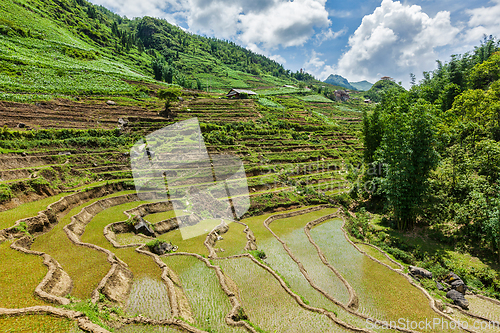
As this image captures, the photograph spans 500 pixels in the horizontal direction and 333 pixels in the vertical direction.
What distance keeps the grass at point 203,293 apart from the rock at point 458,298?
13.6 meters

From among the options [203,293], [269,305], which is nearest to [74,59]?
[203,293]

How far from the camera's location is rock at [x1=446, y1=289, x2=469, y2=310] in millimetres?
13522

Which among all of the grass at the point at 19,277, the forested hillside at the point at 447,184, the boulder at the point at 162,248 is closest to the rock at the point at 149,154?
the boulder at the point at 162,248

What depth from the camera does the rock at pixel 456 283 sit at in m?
14.7

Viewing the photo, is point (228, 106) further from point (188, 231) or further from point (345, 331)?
point (345, 331)

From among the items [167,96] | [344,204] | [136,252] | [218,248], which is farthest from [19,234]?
[167,96]

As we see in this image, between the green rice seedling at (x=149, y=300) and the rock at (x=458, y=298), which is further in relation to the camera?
the rock at (x=458, y=298)

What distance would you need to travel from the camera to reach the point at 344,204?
33781 millimetres

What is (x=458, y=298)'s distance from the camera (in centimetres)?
1389

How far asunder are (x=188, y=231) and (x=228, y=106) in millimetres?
52965

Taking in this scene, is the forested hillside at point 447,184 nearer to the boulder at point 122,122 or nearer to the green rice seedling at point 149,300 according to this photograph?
the green rice seedling at point 149,300

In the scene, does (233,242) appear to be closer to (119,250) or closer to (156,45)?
(119,250)

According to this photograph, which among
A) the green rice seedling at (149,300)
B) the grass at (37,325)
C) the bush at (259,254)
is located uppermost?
the grass at (37,325)

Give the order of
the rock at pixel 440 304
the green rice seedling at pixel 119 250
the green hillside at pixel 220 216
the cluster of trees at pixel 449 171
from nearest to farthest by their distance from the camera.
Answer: the green hillside at pixel 220 216, the rock at pixel 440 304, the green rice seedling at pixel 119 250, the cluster of trees at pixel 449 171
